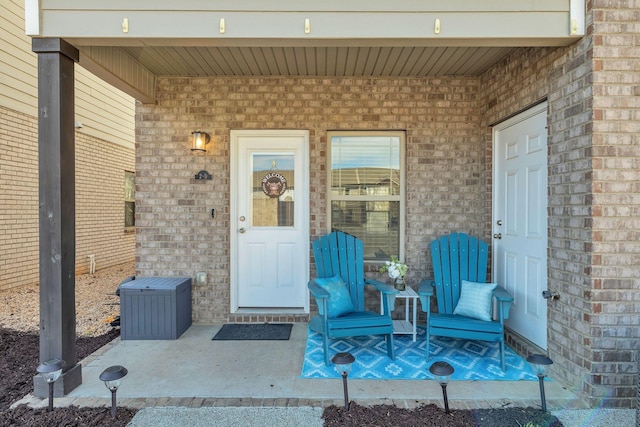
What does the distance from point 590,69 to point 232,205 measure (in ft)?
10.3

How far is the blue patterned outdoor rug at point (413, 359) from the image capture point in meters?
2.61

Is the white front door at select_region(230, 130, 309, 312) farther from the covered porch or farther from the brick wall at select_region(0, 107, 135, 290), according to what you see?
the brick wall at select_region(0, 107, 135, 290)

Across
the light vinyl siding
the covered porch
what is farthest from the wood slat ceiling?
the light vinyl siding

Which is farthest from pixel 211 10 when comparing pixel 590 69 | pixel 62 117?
pixel 590 69

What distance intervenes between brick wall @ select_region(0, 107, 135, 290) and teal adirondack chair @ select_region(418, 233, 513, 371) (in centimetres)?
556

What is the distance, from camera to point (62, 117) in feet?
7.73

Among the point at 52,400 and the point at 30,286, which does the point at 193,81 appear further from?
the point at 30,286

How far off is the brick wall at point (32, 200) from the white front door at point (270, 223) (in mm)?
3616

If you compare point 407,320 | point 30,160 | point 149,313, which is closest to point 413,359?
point 407,320

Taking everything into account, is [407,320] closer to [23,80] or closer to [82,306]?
[82,306]

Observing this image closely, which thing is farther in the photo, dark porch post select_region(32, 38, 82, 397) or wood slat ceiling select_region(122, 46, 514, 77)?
wood slat ceiling select_region(122, 46, 514, 77)

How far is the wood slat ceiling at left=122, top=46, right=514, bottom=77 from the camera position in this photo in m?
3.12

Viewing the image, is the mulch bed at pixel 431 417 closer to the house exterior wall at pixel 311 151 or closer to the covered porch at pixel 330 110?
the covered porch at pixel 330 110

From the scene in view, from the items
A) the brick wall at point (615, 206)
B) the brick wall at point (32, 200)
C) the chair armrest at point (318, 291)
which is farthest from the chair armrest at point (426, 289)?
the brick wall at point (32, 200)
